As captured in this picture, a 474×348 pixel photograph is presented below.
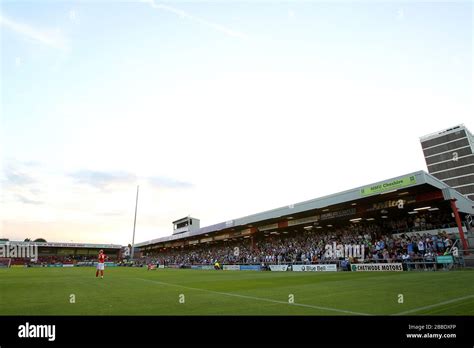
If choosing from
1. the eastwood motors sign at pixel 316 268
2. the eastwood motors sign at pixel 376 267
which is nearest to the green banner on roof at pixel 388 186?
the eastwood motors sign at pixel 376 267

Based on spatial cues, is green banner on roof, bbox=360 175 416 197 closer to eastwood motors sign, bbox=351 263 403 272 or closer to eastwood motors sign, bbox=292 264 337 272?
eastwood motors sign, bbox=351 263 403 272

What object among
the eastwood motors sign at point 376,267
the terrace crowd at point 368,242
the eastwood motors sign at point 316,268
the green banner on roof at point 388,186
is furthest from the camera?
the eastwood motors sign at point 316,268

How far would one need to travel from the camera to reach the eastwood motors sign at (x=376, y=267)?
22.6 meters

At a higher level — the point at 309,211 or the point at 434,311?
the point at 309,211

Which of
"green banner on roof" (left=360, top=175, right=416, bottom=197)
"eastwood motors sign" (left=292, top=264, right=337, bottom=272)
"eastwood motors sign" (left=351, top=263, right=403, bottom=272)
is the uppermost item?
"green banner on roof" (left=360, top=175, right=416, bottom=197)

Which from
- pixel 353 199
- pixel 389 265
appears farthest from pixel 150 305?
pixel 353 199

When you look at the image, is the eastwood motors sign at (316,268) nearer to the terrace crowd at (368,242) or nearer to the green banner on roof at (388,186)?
the terrace crowd at (368,242)

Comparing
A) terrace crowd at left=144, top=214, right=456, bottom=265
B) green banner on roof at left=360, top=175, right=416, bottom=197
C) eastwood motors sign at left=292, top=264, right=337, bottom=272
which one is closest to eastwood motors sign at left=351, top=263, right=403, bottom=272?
terrace crowd at left=144, top=214, right=456, bottom=265

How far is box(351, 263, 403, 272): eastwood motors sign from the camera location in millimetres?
22622

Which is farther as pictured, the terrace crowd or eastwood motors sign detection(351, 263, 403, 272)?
the terrace crowd

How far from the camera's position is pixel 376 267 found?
24.0 meters
